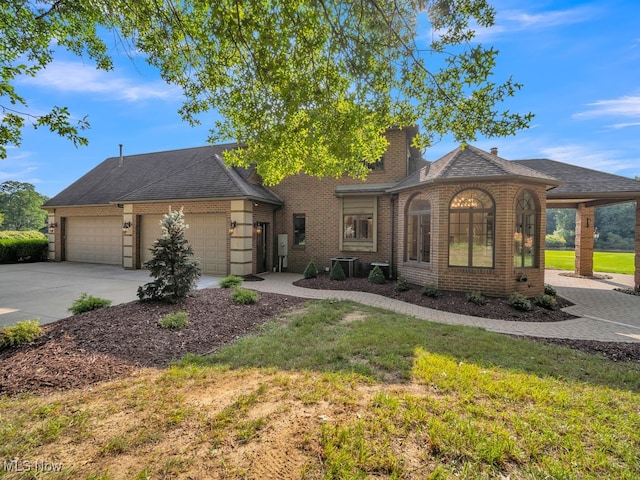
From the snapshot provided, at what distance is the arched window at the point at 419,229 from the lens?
10.2m

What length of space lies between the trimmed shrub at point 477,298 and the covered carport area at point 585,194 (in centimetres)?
620

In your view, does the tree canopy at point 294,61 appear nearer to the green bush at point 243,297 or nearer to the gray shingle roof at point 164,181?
the green bush at point 243,297

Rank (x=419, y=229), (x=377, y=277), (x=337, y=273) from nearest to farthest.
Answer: (x=419, y=229), (x=377, y=277), (x=337, y=273)

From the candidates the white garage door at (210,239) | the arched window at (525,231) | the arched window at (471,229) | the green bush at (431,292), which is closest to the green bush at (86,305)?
the white garage door at (210,239)

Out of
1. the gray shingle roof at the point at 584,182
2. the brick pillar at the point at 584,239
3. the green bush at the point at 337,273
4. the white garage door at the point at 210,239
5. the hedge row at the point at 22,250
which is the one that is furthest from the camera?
the hedge row at the point at 22,250

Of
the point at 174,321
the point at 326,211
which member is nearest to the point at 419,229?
the point at 326,211

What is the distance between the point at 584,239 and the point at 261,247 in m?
15.3

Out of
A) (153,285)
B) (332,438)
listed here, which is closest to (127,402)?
(332,438)

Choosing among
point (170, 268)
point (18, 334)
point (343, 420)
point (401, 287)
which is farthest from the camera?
point (401, 287)

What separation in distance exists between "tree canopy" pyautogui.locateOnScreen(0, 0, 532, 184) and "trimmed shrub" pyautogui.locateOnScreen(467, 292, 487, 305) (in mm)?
4744

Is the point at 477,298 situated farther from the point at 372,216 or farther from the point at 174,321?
the point at 174,321

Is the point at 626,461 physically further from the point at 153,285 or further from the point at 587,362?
the point at 153,285

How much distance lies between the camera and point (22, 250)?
1692 centimetres

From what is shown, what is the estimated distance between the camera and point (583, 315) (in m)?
7.71
